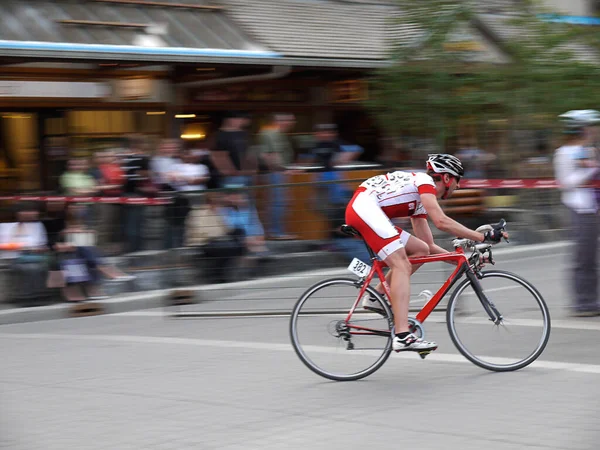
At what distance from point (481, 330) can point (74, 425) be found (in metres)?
2.88

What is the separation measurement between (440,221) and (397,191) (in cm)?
38

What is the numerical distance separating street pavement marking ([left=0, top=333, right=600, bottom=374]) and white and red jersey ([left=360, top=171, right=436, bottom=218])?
103 centimetres

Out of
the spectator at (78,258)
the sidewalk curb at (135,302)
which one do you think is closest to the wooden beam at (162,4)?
the spectator at (78,258)

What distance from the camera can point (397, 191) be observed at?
7617 mm

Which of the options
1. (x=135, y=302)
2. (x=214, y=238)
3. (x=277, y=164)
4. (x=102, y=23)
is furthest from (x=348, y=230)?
(x=102, y=23)

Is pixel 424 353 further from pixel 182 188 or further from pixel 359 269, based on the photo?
pixel 182 188

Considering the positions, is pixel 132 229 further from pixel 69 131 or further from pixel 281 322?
pixel 69 131

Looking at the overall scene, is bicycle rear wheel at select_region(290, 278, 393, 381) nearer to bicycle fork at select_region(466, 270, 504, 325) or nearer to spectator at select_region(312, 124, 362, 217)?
bicycle fork at select_region(466, 270, 504, 325)

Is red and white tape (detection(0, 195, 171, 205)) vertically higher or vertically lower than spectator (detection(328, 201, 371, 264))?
higher

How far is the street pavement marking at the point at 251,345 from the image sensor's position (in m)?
7.65

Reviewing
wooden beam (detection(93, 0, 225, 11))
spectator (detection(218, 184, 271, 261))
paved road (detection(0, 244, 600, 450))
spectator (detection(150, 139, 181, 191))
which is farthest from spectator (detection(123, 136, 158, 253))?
wooden beam (detection(93, 0, 225, 11))

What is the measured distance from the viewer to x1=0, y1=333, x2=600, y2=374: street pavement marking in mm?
7648

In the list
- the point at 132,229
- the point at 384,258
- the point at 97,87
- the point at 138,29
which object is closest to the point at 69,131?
the point at 97,87

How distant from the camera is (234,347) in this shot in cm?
925
